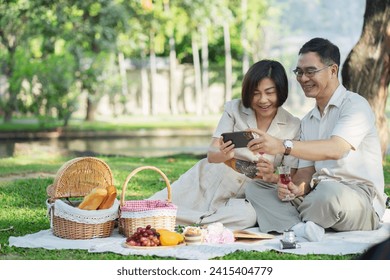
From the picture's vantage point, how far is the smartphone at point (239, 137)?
4.90 m

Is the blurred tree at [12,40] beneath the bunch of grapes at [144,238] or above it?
above

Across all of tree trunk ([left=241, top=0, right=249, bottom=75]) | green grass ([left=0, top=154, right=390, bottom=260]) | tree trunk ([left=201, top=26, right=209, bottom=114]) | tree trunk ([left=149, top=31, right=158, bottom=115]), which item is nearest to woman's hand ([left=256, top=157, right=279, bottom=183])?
green grass ([left=0, top=154, right=390, bottom=260])

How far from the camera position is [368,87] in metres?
9.39

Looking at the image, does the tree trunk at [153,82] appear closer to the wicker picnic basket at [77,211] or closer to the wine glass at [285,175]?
the wicker picnic basket at [77,211]

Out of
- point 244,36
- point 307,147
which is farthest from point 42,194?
point 244,36

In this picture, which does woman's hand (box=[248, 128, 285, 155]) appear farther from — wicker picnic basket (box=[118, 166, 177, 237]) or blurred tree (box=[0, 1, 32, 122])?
blurred tree (box=[0, 1, 32, 122])

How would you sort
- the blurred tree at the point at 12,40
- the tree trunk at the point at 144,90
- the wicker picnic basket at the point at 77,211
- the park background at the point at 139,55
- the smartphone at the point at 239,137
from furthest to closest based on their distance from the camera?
the tree trunk at the point at 144,90 < the blurred tree at the point at 12,40 < the park background at the point at 139,55 < the wicker picnic basket at the point at 77,211 < the smartphone at the point at 239,137

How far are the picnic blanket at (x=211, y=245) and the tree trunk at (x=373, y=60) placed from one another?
4.37 metres

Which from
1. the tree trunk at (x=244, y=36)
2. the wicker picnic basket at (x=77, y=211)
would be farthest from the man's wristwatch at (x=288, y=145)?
the tree trunk at (x=244, y=36)

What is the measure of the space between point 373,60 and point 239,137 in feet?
15.7

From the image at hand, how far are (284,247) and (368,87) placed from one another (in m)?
5.06

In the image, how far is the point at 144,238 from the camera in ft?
15.6

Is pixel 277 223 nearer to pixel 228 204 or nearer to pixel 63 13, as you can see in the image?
pixel 228 204
